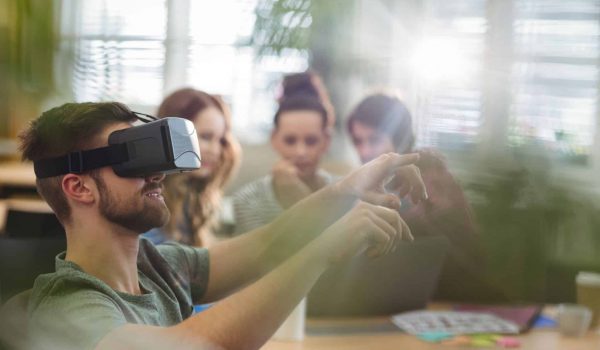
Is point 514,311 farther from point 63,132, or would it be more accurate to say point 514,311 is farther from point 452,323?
point 63,132

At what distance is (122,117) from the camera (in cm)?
35

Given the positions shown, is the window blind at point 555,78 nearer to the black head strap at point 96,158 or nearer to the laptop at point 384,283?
the laptop at point 384,283

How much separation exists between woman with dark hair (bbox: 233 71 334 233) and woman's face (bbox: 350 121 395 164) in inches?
0.6

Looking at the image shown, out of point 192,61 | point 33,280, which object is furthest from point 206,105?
point 33,280

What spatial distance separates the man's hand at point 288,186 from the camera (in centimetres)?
42

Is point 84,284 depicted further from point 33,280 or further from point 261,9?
point 261,9

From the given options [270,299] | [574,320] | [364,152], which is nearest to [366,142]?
[364,152]

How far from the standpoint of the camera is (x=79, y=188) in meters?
0.35

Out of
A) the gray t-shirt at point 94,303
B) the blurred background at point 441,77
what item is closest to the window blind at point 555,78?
the blurred background at point 441,77

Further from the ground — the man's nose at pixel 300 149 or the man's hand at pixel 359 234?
the man's nose at pixel 300 149

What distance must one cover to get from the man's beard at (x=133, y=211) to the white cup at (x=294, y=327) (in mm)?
148

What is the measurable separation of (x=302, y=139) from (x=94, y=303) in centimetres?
14

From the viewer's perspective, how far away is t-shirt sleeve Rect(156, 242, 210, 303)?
→ 422mm

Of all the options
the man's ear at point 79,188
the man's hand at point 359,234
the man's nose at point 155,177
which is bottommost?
the man's hand at point 359,234
